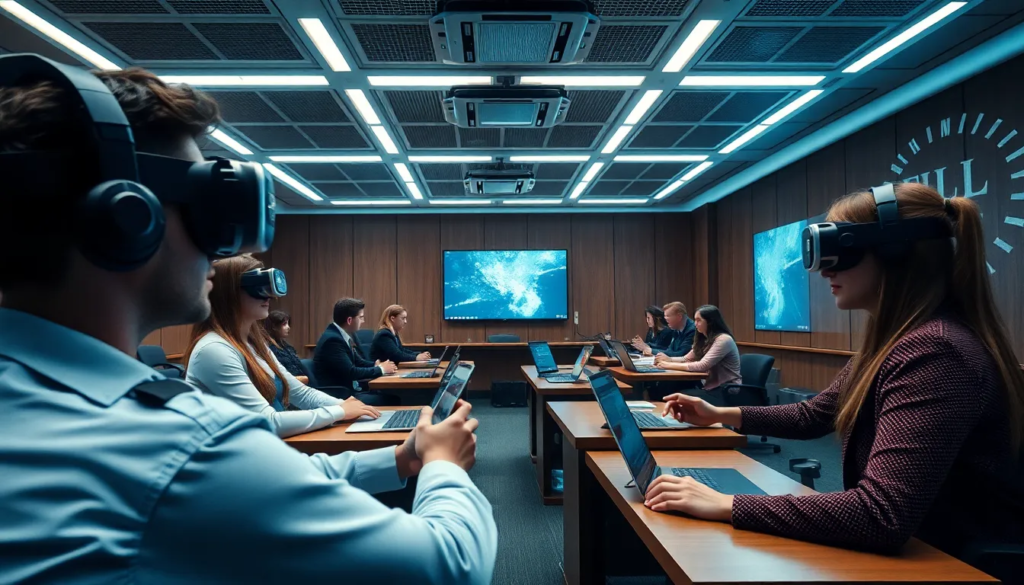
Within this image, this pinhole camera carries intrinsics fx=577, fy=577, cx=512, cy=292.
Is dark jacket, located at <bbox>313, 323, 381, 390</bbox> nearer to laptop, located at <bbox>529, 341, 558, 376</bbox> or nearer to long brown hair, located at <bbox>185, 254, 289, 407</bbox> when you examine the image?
laptop, located at <bbox>529, 341, 558, 376</bbox>

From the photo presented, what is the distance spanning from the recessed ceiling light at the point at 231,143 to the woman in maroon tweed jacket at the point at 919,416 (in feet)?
18.1

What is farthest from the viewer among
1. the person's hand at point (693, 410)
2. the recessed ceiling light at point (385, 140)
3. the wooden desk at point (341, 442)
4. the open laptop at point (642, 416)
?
the recessed ceiling light at point (385, 140)

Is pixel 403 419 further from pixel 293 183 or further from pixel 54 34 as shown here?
pixel 293 183

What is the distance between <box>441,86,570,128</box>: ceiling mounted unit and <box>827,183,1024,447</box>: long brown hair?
3.34m

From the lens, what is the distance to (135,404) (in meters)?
0.56

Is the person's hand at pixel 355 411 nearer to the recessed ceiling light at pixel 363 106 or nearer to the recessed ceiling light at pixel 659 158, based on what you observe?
the recessed ceiling light at pixel 363 106

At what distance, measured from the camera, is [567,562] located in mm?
2463

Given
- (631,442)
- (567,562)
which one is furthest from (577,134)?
(631,442)

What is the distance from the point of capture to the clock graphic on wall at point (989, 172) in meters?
3.84

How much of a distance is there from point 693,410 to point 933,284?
826mm

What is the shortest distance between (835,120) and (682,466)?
5.05 m

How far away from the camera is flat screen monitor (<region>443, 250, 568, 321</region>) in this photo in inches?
372

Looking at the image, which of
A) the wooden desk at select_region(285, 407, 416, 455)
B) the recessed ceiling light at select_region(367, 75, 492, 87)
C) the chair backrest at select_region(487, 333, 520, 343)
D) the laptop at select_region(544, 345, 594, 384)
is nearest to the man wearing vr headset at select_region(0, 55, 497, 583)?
the wooden desk at select_region(285, 407, 416, 455)

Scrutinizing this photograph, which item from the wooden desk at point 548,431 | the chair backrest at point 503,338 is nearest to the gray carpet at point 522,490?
the wooden desk at point 548,431
